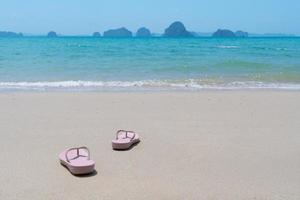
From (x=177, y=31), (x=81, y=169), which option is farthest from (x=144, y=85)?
(x=177, y=31)

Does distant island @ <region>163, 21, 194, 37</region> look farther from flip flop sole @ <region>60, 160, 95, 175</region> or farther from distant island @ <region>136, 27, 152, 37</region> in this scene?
flip flop sole @ <region>60, 160, 95, 175</region>

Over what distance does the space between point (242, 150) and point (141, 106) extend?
315 centimetres

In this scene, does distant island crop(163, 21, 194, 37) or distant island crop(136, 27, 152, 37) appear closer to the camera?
distant island crop(163, 21, 194, 37)

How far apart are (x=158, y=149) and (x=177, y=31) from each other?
133760mm

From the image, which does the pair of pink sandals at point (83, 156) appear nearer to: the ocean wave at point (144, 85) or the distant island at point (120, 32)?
the ocean wave at point (144, 85)

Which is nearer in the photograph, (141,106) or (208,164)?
(208,164)

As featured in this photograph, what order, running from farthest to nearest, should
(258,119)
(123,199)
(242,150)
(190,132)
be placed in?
(258,119)
(190,132)
(242,150)
(123,199)

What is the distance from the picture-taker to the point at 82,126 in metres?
6.07

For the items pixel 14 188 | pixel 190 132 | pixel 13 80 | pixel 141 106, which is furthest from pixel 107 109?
pixel 13 80

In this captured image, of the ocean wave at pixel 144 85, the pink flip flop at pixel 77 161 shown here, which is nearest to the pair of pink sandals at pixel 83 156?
the pink flip flop at pixel 77 161

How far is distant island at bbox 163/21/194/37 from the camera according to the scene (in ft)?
442

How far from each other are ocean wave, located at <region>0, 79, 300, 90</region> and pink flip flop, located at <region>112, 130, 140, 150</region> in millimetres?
6098

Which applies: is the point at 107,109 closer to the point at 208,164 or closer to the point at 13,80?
the point at 208,164

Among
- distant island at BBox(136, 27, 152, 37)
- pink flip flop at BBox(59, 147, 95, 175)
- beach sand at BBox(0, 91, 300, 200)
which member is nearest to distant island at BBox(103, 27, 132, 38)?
distant island at BBox(136, 27, 152, 37)
